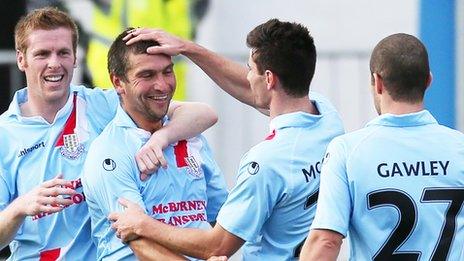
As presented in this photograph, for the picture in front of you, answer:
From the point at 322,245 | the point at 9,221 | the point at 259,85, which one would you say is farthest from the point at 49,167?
the point at 322,245

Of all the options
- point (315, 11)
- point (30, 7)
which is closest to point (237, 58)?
point (315, 11)

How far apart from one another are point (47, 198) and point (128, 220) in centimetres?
37

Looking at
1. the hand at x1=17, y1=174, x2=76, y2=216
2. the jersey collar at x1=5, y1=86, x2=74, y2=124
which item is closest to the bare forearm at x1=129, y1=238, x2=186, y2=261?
the hand at x1=17, y1=174, x2=76, y2=216

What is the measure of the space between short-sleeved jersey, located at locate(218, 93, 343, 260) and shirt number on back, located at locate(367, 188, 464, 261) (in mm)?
438

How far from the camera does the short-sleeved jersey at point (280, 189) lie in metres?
5.87

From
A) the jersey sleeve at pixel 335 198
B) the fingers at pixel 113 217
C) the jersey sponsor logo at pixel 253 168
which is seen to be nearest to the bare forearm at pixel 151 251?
the fingers at pixel 113 217

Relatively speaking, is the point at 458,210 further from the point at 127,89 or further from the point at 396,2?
the point at 396,2

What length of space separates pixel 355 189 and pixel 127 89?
4.07 ft

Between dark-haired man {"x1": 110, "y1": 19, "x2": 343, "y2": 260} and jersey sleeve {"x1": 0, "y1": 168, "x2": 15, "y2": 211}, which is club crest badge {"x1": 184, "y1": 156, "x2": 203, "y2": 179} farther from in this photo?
jersey sleeve {"x1": 0, "y1": 168, "x2": 15, "y2": 211}

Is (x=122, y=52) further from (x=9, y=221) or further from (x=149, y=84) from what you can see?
(x=9, y=221)

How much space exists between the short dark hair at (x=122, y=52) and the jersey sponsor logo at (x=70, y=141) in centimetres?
46

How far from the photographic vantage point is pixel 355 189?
5.59m

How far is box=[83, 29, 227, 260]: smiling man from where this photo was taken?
20.4 ft

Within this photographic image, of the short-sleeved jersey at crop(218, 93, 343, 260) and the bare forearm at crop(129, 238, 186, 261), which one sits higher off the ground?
the short-sleeved jersey at crop(218, 93, 343, 260)
